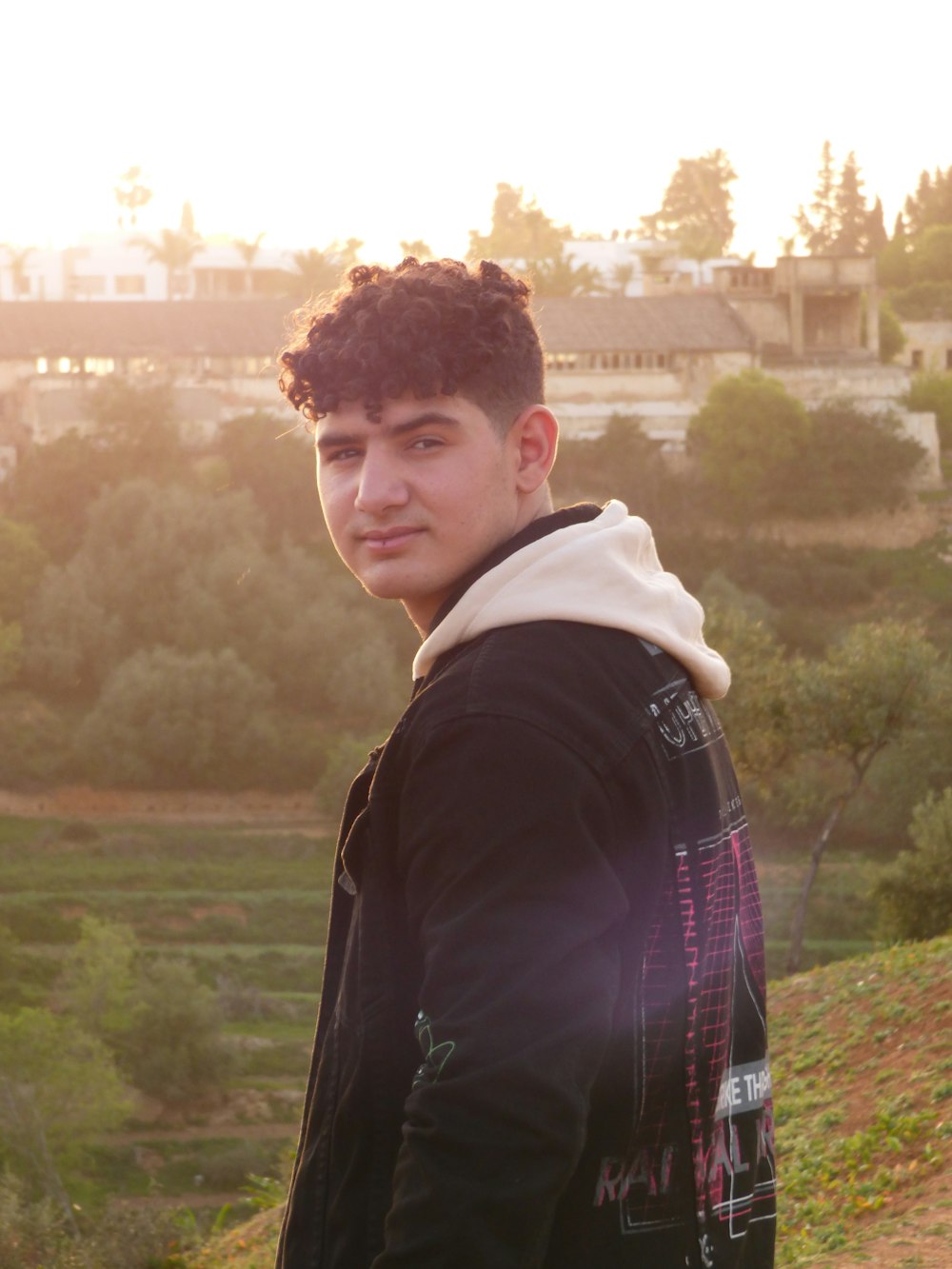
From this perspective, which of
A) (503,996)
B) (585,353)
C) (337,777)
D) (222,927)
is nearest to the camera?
(503,996)

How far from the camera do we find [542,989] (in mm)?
1518

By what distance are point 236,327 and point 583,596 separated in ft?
132

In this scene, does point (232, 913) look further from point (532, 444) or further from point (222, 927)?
point (532, 444)

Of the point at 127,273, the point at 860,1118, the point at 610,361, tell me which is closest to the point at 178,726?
the point at 610,361

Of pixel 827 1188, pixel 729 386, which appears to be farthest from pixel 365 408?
pixel 729 386

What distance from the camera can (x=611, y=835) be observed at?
1.62m

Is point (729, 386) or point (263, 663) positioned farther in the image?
point (729, 386)

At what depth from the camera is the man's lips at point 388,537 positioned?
1.86 meters

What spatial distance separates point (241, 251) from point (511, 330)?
2152 inches

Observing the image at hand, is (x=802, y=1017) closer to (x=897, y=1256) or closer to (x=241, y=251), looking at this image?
(x=897, y=1256)

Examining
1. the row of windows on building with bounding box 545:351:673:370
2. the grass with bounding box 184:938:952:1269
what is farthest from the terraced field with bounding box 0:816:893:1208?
the row of windows on building with bounding box 545:351:673:370

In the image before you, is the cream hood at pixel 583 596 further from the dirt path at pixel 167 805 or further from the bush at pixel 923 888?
the dirt path at pixel 167 805

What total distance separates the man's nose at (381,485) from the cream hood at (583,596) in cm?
14

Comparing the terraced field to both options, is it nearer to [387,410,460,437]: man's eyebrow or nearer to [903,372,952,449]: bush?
[387,410,460,437]: man's eyebrow
